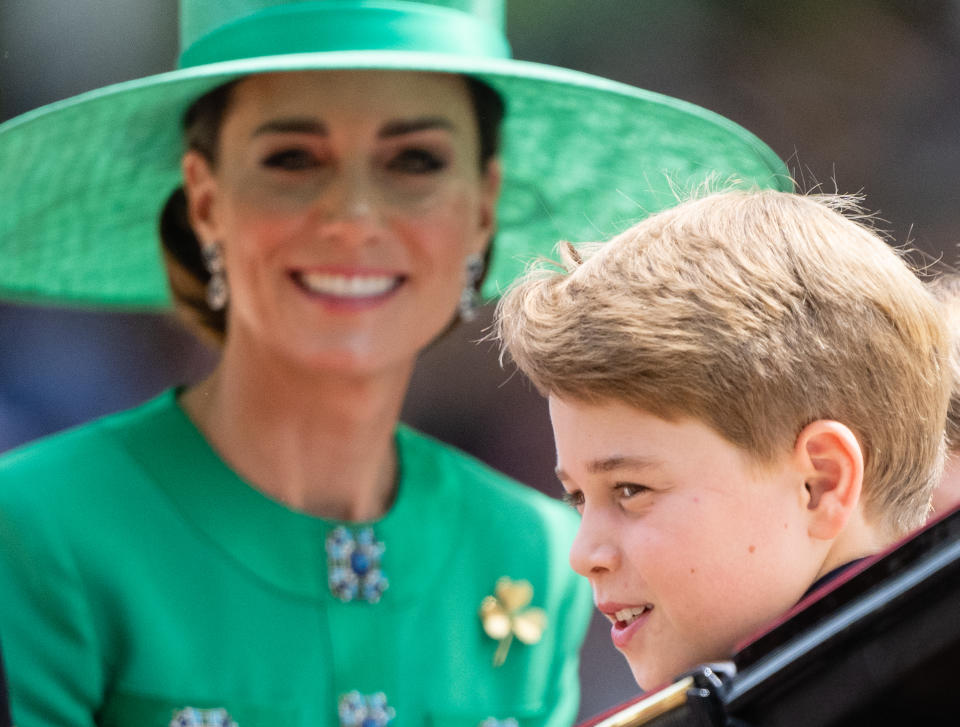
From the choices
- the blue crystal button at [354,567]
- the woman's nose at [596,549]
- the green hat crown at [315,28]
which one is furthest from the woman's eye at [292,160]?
the woman's nose at [596,549]

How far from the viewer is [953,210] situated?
1670 mm

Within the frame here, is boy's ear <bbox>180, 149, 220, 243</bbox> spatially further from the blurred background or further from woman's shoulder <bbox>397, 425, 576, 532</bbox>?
woman's shoulder <bbox>397, 425, 576, 532</bbox>

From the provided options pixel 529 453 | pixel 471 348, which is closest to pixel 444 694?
pixel 529 453

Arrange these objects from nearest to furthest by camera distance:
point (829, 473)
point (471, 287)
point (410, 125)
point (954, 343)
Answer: point (829, 473)
point (954, 343)
point (410, 125)
point (471, 287)

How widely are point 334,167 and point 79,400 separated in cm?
44

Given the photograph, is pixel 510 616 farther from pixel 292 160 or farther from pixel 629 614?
pixel 292 160

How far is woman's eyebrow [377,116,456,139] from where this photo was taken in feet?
4.69

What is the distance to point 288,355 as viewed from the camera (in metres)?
1.48

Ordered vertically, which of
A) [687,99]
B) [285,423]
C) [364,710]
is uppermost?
[687,99]

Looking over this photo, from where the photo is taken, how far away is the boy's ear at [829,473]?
→ 1.07m

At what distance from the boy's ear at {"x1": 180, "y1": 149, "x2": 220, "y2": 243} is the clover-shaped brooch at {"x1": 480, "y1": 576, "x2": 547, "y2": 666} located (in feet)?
1.98

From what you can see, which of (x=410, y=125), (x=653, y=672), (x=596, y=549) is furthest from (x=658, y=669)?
(x=410, y=125)

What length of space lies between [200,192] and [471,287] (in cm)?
37

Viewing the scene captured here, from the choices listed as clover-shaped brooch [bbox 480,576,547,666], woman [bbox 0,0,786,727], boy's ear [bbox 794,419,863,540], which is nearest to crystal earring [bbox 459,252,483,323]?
woman [bbox 0,0,786,727]
